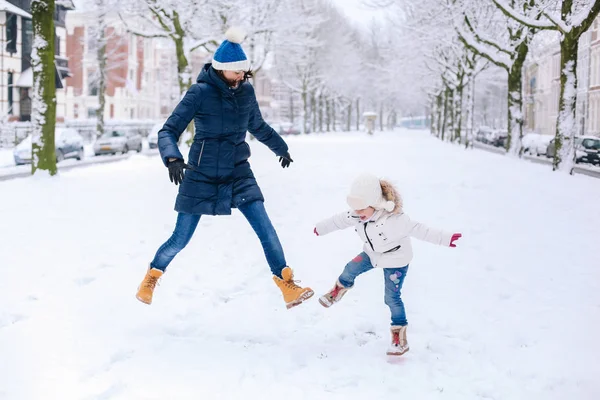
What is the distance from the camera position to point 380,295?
5.85m

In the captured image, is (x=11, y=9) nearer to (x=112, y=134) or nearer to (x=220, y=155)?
(x=112, y=134)

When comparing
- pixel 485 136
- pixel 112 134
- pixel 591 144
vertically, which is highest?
pixel 485 136

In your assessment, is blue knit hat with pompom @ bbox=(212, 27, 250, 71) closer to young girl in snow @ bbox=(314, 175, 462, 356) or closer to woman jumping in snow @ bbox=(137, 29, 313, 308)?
woman jumping in snow @ bbox=(137, 29, 313, 308)

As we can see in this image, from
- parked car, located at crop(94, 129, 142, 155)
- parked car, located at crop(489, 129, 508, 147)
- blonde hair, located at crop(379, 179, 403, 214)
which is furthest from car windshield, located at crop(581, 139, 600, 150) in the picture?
blonde hair, located at crop(379, 179, 403, 214)

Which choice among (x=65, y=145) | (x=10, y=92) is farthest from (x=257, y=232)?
(x=10, y=92)

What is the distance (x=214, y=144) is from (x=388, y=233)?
4.59 ft

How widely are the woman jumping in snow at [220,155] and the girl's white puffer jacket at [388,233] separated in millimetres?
664

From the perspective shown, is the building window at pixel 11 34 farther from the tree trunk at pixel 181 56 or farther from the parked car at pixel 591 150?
the parked car at pixel 591 150

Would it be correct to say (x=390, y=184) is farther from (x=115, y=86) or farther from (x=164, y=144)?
(x=115, y=86)

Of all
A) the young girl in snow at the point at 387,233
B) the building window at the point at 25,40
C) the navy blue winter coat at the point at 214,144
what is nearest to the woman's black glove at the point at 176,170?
the navy blue winter coat at the point at 214,144

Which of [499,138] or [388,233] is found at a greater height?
[499,138]

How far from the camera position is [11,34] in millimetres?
38000

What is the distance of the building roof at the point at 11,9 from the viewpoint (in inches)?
1385

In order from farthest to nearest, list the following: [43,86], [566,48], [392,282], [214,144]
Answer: [566,48]
[43,86]
[214,144]
[392,282]
